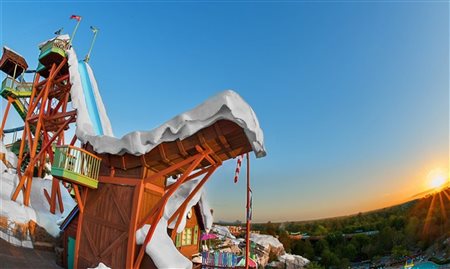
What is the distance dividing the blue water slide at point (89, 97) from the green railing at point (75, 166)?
3.86m

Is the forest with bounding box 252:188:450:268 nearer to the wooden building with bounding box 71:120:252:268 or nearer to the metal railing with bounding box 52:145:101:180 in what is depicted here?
the wooden building with bounding box 71:120:252:268

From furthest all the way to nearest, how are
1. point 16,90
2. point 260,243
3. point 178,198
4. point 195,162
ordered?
1. point 260,243
2. point 16,90
3. point 178,198
4. point 195,162

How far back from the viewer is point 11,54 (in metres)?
18.9

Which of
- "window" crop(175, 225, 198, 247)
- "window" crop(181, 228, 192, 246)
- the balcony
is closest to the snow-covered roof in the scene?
"window" crop(175, 225, 198, 247)

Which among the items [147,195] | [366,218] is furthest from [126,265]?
[366,218]

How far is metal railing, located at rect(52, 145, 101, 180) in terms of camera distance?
7.49m

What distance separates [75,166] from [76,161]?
0.15 meters

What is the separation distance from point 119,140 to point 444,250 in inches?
1645

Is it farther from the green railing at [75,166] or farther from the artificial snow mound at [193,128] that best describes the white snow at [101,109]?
the green railing at [75,166]

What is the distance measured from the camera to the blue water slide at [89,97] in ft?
39.2

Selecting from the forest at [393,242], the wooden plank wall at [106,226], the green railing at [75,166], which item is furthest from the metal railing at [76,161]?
the forest at [393,242]

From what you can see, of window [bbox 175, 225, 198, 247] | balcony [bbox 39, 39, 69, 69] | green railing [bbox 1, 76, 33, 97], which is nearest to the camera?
window [bbox 175, 225, 198, 247]

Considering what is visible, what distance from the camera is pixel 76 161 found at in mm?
7648

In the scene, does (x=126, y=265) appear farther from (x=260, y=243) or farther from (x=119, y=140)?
(x=260, y=243)
